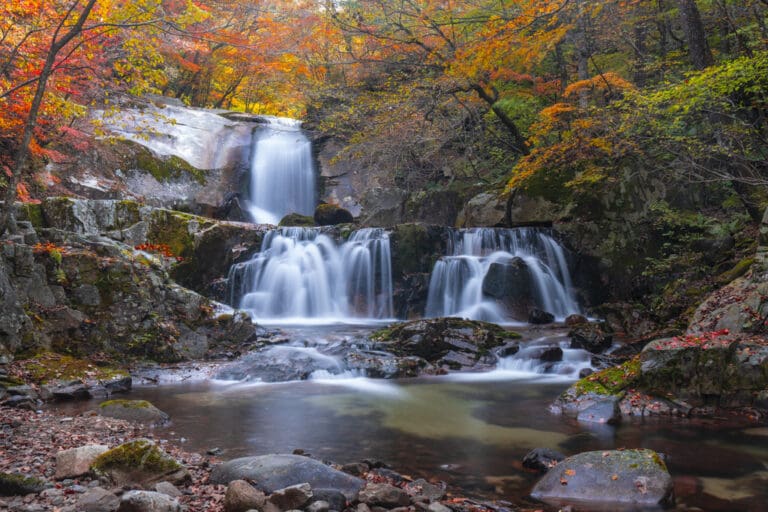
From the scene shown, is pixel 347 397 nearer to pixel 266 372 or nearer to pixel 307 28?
pixel 266 372

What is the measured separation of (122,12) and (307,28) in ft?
29.8

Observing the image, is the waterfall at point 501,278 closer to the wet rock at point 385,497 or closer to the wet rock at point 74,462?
the wet rock at point 385,497

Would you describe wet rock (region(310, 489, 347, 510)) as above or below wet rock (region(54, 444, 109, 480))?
below

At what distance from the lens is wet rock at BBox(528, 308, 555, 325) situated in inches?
548

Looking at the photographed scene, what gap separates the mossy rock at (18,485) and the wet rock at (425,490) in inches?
106

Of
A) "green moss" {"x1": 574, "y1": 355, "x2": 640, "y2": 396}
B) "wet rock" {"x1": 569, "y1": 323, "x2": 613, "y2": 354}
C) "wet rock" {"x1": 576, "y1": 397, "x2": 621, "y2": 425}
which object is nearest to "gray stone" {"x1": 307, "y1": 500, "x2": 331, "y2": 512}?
"wet rock" {"x1": 576, "y1": 397, "x2": 621, "y2": 425}

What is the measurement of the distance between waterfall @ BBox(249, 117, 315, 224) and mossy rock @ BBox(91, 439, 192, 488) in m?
17.4

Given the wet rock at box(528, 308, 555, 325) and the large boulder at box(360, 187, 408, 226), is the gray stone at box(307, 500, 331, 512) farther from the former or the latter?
the large boulder at box(360, 187, 408, 226)

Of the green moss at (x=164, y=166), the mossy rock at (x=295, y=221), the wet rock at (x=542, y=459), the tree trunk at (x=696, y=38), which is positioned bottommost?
the wet rock at (x=542, y=459)

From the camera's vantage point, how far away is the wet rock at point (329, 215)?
21.1m

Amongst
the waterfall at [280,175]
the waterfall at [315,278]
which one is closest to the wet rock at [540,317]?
the waterfall at [315,278]

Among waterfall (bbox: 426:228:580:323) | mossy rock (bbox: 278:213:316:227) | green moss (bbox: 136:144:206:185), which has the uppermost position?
green moss (bbox: 136:144:206:185)

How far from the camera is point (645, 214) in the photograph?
1523 cm

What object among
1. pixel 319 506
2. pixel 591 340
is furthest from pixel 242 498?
pixel 591 340
